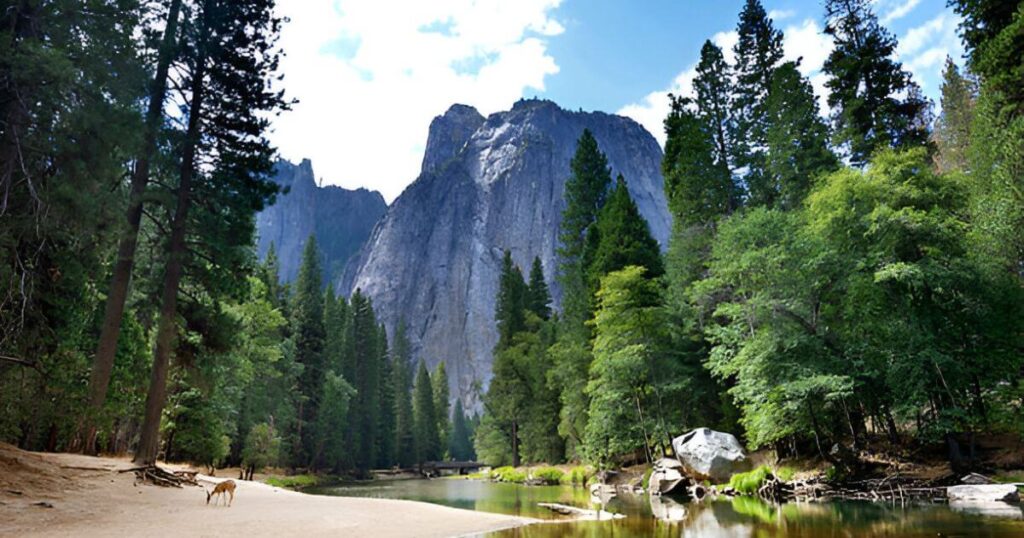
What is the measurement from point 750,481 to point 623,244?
14.7 m

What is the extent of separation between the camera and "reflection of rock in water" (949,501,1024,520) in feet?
34.2

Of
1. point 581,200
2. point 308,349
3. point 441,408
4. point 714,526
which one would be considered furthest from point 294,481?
point 441,408

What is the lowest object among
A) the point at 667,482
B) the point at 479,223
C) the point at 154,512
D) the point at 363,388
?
the point at 667,482

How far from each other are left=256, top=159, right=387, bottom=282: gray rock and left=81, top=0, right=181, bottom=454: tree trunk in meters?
171

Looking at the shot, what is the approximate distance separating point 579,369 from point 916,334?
1830cm

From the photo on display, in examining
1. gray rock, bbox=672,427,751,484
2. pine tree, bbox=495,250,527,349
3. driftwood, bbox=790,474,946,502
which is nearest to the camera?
driftwood, bbox=790,474,946,502

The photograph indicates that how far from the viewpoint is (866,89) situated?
23.8 meters

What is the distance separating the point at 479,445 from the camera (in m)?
52.2

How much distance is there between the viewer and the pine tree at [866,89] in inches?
893

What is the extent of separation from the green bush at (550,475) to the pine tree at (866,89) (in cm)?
2412

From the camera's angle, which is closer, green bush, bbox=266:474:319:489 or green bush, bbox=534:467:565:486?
green bush, bbox=266:474:319:489

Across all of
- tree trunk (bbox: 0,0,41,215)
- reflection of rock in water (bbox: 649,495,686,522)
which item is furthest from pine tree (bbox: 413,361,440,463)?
tree trunk (bbox: 0,0,41,215)

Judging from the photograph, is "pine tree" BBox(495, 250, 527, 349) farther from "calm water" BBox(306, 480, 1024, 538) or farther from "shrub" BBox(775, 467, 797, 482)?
"calm water" BBox(306, 480, 1024, 538)

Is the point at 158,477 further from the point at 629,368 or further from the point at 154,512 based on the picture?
the point at 629,368
